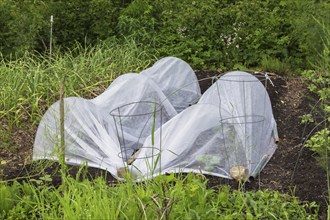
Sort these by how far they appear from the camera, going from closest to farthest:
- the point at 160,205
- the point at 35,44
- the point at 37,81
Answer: the point at 160,205 → the point at 37,81 → the point at 35,44

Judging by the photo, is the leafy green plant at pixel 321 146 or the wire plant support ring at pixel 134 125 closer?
the leafy green plant at pixel 321 146

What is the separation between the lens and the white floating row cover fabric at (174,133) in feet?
16.7

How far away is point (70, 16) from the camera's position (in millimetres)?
9961

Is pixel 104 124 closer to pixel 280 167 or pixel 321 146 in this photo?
pixel 280 167

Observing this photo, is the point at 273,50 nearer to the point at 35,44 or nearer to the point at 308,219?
the point at 35,44

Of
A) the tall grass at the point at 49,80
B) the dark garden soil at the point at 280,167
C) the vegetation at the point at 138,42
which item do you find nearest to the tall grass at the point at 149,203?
the dark garden soil at the point at 280,167

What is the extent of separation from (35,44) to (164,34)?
199cm

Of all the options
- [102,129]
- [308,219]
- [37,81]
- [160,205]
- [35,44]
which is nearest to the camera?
[160,205]

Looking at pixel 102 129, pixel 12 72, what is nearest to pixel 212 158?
pixel 102 129

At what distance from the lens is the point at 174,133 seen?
5.35m

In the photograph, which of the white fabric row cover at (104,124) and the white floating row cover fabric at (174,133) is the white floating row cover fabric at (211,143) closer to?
the white floating row cover fabric at (174,133)

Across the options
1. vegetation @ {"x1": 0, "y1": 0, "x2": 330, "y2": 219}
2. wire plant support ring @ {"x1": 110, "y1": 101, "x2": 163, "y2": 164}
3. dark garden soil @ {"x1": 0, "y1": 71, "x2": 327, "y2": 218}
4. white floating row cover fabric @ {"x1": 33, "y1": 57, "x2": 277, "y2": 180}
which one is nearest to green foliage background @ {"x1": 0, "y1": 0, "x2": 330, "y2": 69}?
vegetation @ {"x1": 0, "y1": 0, "x2": 330, "y2": 219}

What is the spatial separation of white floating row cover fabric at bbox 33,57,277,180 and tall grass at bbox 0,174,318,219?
18.7 inches

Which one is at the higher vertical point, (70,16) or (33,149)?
(70,16)
